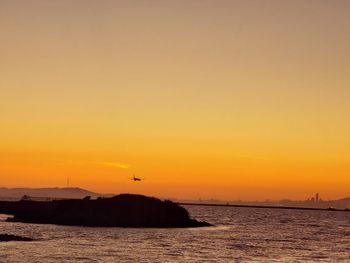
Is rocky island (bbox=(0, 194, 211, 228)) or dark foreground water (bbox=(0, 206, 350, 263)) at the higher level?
rocky island (bbox=(0, 194, 211, 228))

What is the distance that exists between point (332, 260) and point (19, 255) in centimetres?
3671

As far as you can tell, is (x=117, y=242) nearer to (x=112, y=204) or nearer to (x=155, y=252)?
(x=155, y=252)

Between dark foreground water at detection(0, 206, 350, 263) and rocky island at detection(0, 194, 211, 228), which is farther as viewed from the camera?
rocky island at detection(0, 194, 211, 228)

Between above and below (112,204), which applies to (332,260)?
below

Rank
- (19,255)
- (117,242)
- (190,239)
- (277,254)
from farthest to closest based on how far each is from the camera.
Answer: (190,239)
(117,242)
(277,254)
(19,255)

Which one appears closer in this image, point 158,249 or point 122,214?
point 158,249

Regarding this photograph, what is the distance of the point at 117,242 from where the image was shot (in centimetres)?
9138

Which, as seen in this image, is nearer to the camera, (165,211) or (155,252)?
(155,252)

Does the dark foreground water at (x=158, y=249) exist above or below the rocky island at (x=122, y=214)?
below

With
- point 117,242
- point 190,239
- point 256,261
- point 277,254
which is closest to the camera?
point 256,261

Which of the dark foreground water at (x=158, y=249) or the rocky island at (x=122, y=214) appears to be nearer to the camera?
the dark foreground water at (x=158, y=249)

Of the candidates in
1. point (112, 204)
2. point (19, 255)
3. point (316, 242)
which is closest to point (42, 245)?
point (19, 255)

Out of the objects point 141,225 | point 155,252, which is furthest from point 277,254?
point 141,225

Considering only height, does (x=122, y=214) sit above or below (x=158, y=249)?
above
